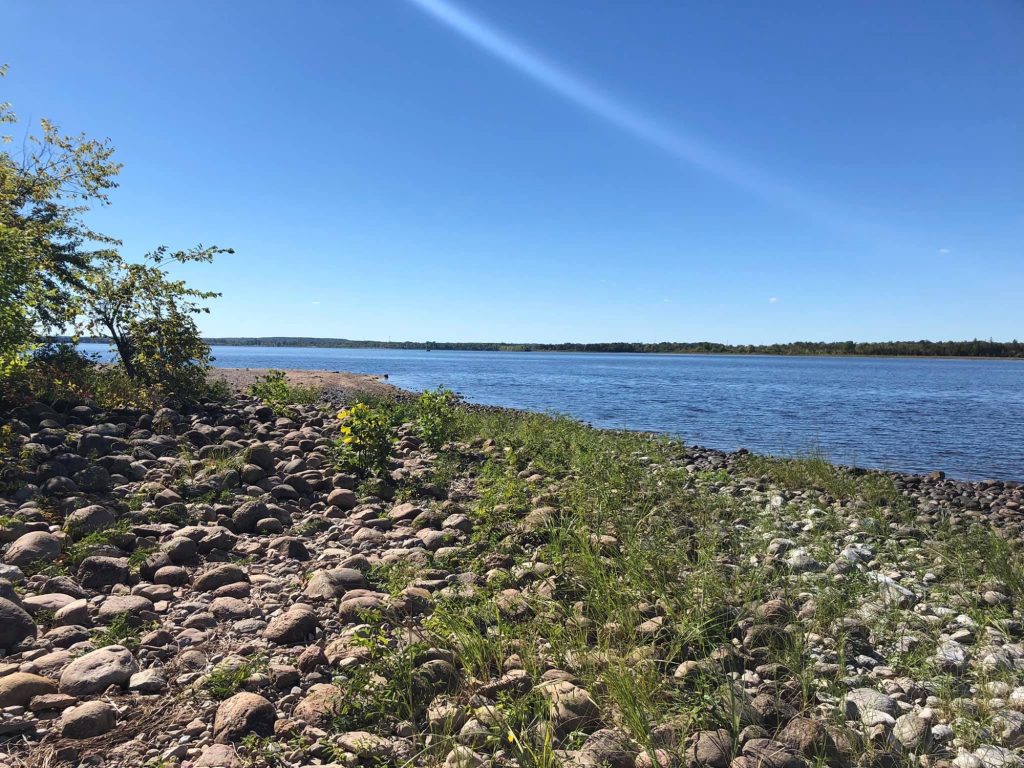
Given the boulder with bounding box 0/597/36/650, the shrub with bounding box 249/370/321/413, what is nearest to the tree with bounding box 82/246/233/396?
the shrub with bounding box 249/370/321/413

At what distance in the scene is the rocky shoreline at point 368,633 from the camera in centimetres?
363

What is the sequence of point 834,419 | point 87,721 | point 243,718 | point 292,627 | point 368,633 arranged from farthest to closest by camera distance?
point 834,419
point 292,627
point 368,633
point 243,718
point 87,721

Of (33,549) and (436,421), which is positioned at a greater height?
(436,421)

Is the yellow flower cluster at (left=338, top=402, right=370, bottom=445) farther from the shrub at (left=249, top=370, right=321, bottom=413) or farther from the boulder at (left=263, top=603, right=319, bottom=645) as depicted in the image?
the boulder at (left=263, top=603, right=319, bottom=645)

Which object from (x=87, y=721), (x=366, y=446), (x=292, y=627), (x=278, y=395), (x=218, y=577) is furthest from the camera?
(x=278, y=395)

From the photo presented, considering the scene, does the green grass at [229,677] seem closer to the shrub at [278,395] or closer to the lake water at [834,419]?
the shrub at [278,395]

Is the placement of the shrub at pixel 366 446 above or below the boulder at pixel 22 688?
above

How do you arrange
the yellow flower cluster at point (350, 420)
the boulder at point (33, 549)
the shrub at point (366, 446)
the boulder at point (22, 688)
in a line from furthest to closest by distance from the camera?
the yellow flower cluster at point (350, 420) → the shrub at point (366, 446) → the boulder at point (33, 549) → the boulder at point (22, 688)

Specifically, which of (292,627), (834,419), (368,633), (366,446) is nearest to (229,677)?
(292,627)

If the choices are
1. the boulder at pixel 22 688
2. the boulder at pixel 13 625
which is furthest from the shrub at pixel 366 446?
the boulder at pixel 22 688

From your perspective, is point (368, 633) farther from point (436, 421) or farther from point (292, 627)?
point (436, 421)

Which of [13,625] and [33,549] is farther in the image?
[33,549]

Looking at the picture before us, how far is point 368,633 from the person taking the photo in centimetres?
463

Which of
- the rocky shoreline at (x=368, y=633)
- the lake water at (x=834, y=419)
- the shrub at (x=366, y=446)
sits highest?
the shrub at (x=366, y=446)
